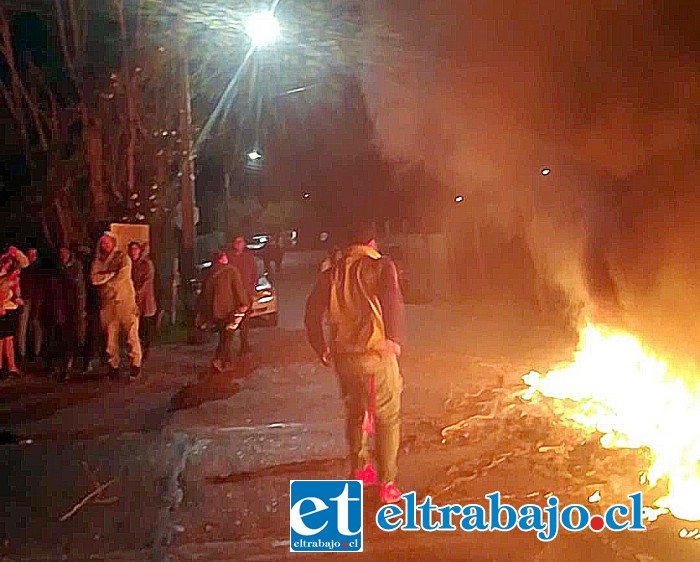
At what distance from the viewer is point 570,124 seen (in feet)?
19.2

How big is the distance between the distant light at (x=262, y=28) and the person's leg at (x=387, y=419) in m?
2.84

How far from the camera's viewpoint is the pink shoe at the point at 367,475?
393cm

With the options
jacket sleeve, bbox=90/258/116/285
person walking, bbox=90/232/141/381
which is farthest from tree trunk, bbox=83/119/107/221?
jacket sleeve, bbox=90/258/116/285

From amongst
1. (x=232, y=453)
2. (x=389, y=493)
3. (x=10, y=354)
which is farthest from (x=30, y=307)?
(x=389, y=493)

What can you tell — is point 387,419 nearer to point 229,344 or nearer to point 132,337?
point 229,344

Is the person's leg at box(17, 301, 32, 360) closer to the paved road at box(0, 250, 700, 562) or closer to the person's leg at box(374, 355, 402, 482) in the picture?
the paved road at box(0, 250, 700, 562)

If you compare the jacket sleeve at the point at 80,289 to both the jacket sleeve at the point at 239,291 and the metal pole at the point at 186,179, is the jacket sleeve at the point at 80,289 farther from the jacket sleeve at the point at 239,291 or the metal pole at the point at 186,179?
the jacket sleeve at the point at 239,291

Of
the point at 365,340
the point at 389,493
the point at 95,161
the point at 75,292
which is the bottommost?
the point at 389,493

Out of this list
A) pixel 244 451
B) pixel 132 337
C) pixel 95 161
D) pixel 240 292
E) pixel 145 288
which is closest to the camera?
pixel 244 451

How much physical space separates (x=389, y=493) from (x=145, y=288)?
311 centimetres

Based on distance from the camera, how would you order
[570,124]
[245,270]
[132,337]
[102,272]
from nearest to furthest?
1. [245,270]
2. [570,124]
3. [132,337]
4. [102,272]

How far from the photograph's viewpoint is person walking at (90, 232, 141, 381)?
5.95 m

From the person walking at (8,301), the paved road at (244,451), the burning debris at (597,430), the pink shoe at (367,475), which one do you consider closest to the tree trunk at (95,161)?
the person walking at (8,301)

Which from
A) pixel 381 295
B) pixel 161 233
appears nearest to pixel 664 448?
pixel 381 295
